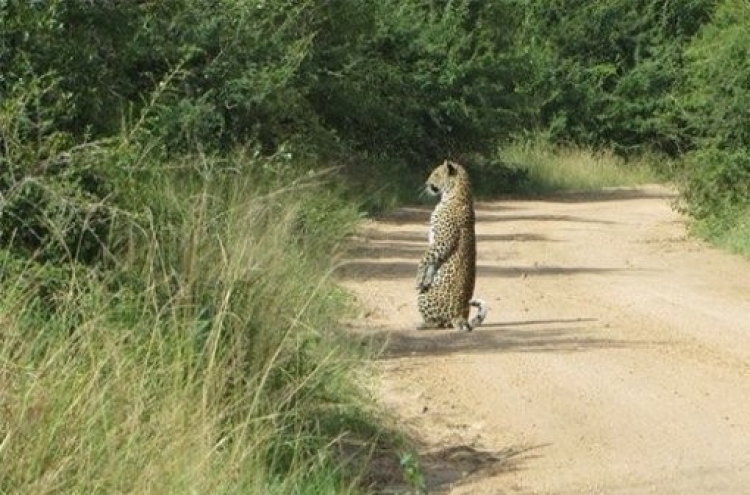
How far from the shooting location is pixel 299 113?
25.2 m

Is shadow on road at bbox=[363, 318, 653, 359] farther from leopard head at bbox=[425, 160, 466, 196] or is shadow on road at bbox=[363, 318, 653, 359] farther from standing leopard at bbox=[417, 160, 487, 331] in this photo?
leopard head at bbox=[425, 160, 466, 196]

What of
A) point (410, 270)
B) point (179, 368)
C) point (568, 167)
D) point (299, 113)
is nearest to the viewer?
point (179, 368)

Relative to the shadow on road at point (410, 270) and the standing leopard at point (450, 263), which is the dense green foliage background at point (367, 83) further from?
the standing leopard at point (450, 263)

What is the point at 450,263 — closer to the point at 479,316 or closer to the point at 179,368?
the point at 479,316

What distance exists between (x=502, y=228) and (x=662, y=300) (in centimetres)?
1049

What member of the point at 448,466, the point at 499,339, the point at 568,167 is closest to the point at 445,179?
the point at 499,339

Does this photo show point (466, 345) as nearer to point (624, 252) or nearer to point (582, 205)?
point (624, 252)

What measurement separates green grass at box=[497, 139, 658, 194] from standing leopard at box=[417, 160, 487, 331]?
73.2ft

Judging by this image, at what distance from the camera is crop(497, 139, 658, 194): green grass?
4084 centimetres

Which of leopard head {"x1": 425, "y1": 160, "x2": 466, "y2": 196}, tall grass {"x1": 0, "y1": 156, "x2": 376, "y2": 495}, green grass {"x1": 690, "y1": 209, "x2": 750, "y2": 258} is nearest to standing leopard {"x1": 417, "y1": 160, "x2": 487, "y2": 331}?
leopard head {"x1": 425, "y1": 160, "x2": 466, "y2": 196}

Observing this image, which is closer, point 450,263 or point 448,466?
point 448,466

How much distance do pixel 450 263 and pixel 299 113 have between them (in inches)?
369

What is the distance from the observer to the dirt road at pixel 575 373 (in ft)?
32.4

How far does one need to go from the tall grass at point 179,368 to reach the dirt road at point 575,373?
776 millimetres
